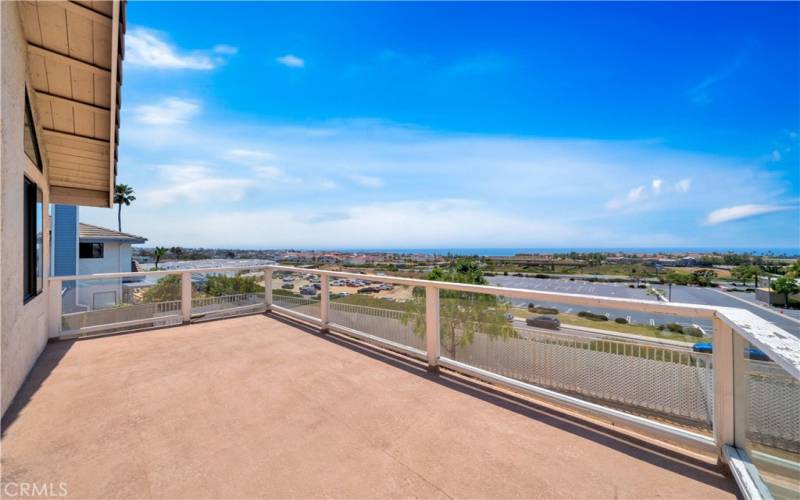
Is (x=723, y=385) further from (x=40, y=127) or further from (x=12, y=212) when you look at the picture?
(x=40, y=127)

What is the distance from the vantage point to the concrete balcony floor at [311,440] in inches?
70.2

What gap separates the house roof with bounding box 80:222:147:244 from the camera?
16.1m

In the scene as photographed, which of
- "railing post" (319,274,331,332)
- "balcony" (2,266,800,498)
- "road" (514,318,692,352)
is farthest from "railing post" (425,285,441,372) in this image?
"railing post" (319,274,331,332)

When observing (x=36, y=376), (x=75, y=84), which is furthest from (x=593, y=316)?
(x=75, y=84)

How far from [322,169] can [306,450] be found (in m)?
16.6

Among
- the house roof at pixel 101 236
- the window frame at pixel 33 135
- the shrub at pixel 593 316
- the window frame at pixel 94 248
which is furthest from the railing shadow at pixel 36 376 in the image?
the window frame at pixel 94 248

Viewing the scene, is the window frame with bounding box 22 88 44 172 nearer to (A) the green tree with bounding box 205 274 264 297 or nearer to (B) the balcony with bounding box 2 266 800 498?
(B) the balcony with bounding box 2 266 800 498

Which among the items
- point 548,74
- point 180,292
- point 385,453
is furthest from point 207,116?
point 548,74

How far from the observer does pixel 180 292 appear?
5.81 metres

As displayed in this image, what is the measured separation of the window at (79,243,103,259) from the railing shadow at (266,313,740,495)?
20071mm

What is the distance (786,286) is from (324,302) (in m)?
5.83

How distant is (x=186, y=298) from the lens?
584cm

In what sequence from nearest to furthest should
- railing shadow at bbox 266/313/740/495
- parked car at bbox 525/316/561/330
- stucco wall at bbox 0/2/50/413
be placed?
1. railing shadow at bbox 266/313/740/495
2. stucco wall at bbox 0/2/50/413
3. parked car at bbox 525/316/561/330

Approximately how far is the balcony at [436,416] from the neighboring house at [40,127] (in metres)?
0.77
